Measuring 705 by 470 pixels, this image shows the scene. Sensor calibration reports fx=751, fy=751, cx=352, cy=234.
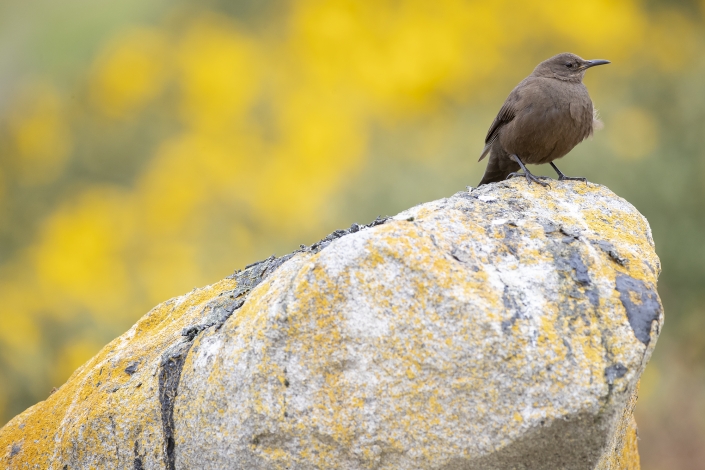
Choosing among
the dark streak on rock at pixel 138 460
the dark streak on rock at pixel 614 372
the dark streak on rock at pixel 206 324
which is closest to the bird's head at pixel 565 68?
the dark streak on rock at pixel 206 324

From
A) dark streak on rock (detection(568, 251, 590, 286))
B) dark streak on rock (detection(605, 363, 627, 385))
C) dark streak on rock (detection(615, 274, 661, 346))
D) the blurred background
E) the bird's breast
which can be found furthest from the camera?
the blurred background

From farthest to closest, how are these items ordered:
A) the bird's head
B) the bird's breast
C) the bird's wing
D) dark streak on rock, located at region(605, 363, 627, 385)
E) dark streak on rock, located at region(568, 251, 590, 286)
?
the bird's head → the bird's wing → the bird's breast → dark streak on rock, located at region(568, 251, 590, 286) → dark streak on rock, located at region(605, 363, 627, 385)

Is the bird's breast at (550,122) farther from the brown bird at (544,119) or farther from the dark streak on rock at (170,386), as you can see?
the dark streak on rock at (170,386)

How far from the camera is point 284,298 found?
2920mm

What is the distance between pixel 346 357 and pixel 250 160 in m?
9.73

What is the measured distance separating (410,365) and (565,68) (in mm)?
3499

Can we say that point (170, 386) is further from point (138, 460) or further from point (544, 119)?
point (544, 119)

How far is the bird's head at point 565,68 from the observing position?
543cm

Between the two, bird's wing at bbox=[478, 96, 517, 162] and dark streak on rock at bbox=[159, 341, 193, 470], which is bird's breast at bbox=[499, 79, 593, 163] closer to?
bird's wing at bbox=[478, 96, 517, 162]

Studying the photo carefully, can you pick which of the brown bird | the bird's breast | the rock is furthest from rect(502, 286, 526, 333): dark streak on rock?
the bird's breast

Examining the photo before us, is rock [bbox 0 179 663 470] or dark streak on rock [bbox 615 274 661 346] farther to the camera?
dark streak on rock [bbox 615 274 661 346]

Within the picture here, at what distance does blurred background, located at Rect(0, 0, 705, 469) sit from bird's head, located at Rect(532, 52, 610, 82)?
3.90 metres

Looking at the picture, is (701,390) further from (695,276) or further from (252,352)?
(252,352)

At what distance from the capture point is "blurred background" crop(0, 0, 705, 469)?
9836 mm
